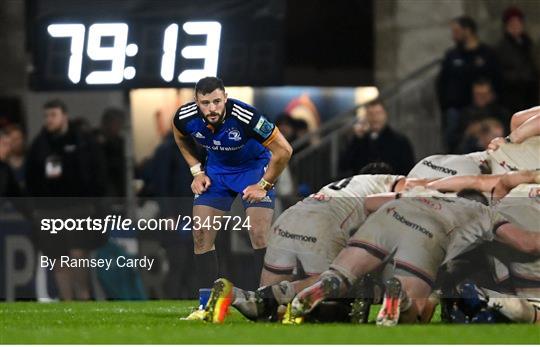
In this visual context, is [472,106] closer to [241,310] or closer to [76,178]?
[76,178]

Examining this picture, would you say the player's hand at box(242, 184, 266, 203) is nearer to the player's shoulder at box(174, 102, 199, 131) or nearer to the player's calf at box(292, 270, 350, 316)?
the player's shoulder at box(174, 102, 199, 131)

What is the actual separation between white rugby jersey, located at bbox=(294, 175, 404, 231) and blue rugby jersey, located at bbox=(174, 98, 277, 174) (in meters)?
0.53

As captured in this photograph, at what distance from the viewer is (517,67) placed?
631 inches

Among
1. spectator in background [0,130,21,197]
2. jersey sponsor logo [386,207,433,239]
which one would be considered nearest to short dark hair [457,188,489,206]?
jersey sponsor logo [386,207,433,239]

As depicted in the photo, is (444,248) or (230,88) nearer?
(444,248)

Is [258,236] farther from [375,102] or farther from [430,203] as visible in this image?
[375,102]

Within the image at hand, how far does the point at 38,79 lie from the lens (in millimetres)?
16031

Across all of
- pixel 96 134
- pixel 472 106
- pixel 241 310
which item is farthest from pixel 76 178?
pixel 241 310

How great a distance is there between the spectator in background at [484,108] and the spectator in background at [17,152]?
3.73 meters

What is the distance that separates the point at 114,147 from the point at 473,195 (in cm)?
519

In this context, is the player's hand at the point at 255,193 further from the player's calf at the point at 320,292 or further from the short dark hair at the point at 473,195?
the player's calf at the point at 320,292

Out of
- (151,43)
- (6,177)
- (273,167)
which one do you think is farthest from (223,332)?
(151,43)

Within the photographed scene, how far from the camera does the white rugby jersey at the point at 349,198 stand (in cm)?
1149

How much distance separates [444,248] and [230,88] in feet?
17.4
